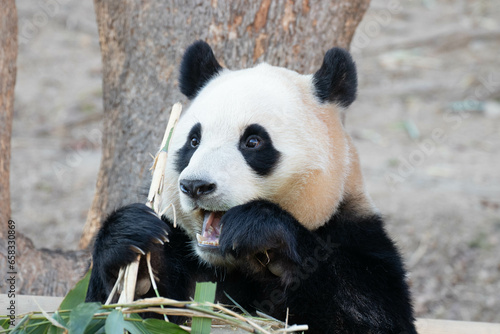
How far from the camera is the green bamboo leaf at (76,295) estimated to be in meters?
2.45

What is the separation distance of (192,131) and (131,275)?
74 centimetres

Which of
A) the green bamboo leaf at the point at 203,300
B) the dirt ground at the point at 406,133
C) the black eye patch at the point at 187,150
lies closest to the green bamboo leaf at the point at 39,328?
the green bamboo leaf at the point at 203,300

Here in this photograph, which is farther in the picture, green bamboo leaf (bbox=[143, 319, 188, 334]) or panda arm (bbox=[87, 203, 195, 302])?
panda arm (bbox=[87, 203, 195, 302])

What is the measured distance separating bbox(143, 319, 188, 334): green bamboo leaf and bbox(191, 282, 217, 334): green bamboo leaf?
0.08 meters

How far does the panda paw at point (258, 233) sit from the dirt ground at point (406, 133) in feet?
3.51

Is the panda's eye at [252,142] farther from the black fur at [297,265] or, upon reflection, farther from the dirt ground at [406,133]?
the dirt ground at [406,133]

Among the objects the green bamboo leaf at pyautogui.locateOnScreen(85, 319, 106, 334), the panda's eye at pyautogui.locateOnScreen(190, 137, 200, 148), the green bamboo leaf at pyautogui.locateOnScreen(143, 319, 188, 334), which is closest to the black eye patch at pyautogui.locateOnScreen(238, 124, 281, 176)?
the panda's eye at pyautogui.locateOnScreen(190, 137, 200, 148)

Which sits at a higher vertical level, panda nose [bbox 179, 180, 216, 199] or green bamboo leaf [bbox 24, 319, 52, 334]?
panda nose [bbox 179, 180, 216, 199]

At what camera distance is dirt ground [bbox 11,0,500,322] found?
562 centimetres

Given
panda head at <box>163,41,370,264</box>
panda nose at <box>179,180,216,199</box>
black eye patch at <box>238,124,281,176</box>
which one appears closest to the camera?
panda nose at <box>179,180,216,199</box>

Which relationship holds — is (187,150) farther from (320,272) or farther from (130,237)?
(320,272)

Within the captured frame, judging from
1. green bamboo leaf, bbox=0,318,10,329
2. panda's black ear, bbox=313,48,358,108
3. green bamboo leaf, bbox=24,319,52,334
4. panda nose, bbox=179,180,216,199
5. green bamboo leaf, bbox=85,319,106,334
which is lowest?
green bamboo leaf, bbox=0,318,10,329

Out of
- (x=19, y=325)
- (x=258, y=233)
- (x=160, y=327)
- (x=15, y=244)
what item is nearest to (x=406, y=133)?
(x=15, y=244)

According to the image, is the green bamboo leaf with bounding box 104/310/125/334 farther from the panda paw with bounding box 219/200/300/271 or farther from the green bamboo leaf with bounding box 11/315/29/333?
the panda paw with bounding box 219/200/300/271
